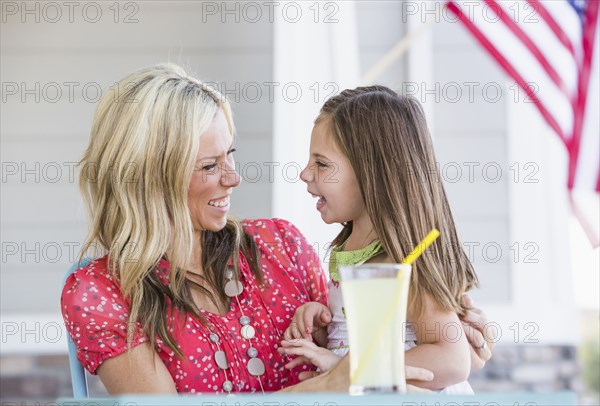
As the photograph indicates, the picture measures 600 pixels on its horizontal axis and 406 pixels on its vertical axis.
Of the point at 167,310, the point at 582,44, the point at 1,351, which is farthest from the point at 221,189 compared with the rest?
the point at 1,351

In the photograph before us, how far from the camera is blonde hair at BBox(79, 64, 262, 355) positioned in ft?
6.90

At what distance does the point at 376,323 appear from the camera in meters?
1.30

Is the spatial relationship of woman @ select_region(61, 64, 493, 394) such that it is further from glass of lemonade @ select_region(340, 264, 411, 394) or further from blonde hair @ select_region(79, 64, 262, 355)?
glass of lemonade @ select_region(340, 264, 411, 394)

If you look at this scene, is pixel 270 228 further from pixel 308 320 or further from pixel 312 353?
pixel 312 353

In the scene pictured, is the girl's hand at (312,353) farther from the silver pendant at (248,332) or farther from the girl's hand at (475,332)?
the girl's hand at (475,332)

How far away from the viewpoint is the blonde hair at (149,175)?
2104mm

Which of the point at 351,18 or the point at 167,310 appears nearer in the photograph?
the point at 167,310

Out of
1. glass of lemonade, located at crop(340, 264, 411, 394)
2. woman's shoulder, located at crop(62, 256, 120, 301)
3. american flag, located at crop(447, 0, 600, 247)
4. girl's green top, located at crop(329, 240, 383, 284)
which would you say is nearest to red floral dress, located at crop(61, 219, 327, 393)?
woman's shoulder, located at crop(62, 256, 120, 301)

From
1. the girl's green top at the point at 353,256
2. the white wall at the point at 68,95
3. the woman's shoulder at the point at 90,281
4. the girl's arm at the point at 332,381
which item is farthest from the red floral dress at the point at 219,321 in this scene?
the white wall at the point at 68,95

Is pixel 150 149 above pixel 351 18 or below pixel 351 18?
below

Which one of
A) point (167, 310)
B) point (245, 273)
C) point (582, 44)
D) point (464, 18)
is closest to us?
point (167, 310)

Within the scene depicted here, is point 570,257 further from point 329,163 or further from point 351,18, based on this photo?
point 329,163

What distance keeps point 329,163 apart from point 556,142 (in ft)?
6.84

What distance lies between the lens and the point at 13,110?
390cm
